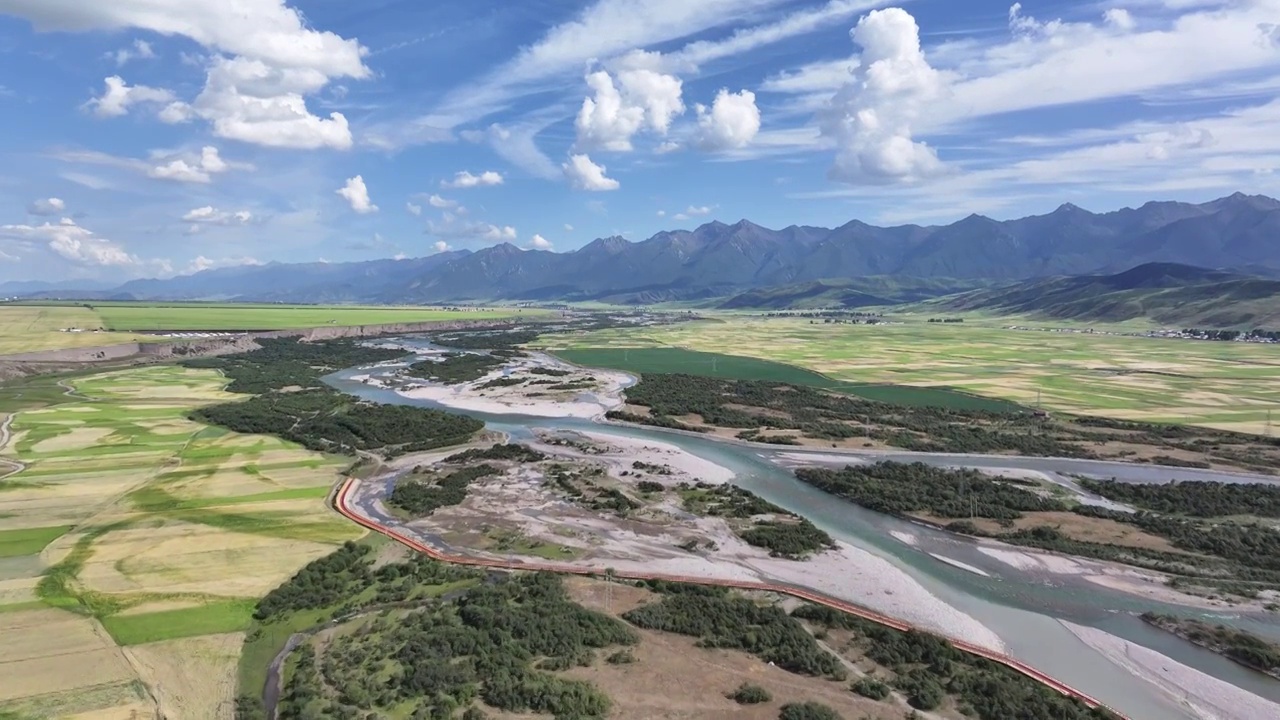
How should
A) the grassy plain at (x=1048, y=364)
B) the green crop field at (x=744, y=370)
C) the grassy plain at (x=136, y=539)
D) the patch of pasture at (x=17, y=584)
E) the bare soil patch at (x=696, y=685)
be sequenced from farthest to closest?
the green crop field at (x=744, y=370)
the grassy plain at (x=1048, y=364)
the patch of pasture at (x=17, y=584)
the grassy plain at (x=136, y=539)
the bare soil patch at (x=696, y=685)

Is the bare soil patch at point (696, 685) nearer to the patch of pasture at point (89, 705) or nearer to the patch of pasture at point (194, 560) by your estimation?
the patch of pasture at point (89, 705)

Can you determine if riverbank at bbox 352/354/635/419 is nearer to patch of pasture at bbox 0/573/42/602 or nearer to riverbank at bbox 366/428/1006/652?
riverbank at bbox 366/428/1006/652

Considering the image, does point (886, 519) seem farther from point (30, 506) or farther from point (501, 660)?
point (30, 506)

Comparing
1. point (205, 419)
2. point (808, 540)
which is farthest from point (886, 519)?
point (205, 419)

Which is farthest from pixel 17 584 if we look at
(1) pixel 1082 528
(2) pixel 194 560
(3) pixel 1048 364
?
(3) pixel 1048 364

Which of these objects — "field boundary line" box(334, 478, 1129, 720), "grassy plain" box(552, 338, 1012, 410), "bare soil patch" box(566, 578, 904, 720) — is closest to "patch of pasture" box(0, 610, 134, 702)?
"field boundary line" box(334, 478, 1129, 720)

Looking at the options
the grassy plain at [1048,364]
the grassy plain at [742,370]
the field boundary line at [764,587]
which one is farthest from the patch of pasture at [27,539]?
the grassy plain at [1048,364]
